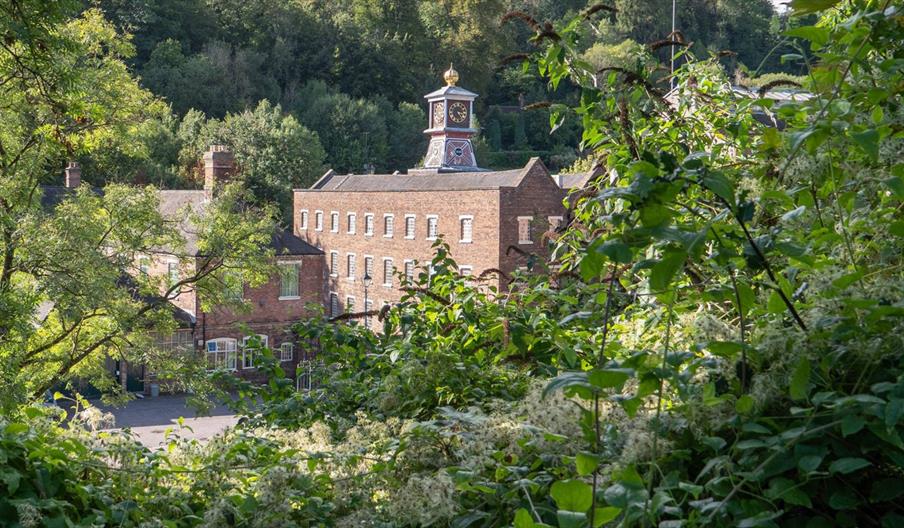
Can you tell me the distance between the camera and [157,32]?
67.2 meters

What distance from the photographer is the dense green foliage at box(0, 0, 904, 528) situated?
168 cm

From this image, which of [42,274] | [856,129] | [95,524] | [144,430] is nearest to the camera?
[856,129]

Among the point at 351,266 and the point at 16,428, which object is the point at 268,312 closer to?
the point at 351,266

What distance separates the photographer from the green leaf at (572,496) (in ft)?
5.36

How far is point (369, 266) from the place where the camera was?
137 ft

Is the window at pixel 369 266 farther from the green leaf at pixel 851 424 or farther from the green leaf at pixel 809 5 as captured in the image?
the green leaf at pixel 851 424

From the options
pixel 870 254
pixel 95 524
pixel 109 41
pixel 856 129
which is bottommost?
pixel 95 524

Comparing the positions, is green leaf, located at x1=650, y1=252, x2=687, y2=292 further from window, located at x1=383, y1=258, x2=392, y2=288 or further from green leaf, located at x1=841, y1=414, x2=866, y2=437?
window, located at x1=383, y1=258, x2=392, y2=288

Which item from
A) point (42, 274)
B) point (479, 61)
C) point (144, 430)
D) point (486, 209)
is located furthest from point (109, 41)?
point (479, 61)

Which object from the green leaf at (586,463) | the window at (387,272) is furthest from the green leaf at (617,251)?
the window at (387,272)

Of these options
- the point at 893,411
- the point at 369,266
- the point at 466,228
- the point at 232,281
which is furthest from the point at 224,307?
the point at 893,411

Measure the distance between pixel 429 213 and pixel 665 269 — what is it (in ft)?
118

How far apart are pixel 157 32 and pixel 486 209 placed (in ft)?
136

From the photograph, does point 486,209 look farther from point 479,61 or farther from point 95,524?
point 479,61
